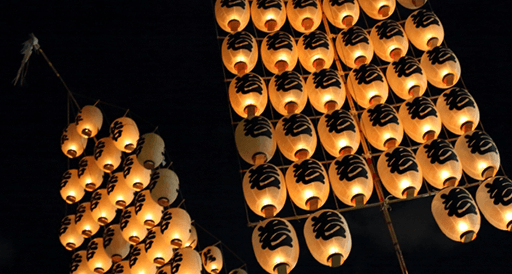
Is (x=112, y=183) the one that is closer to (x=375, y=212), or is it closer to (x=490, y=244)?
(x=375, y=212)

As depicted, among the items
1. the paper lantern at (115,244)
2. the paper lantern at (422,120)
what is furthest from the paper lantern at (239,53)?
the paper lantern at (115,244)

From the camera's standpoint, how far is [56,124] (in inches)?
248

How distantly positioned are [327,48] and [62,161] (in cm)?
382

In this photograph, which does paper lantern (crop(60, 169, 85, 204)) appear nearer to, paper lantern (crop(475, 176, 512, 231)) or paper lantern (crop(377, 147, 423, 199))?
paper lantern (crop(377, 147, 423, 199))

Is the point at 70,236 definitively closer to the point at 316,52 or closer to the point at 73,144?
the point at 73,144

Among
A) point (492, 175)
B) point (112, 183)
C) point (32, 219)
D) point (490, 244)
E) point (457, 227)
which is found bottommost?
point (457, 227)

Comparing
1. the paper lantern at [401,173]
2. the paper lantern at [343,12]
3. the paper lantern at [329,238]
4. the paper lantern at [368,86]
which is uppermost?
the paper lantern at [343,12]

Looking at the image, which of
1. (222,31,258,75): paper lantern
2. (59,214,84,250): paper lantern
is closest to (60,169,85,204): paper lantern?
(59,214,84,250): paper lantern

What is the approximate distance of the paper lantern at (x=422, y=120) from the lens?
3762 mm

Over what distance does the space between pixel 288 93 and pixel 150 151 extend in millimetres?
1621

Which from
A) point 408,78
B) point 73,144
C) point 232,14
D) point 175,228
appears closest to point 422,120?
point 408,78

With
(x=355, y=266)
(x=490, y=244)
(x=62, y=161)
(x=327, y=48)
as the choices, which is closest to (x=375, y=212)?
(x=355, y=266)

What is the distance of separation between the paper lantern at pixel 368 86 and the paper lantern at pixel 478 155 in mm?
681

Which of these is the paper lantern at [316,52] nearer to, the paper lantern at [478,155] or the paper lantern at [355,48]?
the paper lantern at [355,48]
